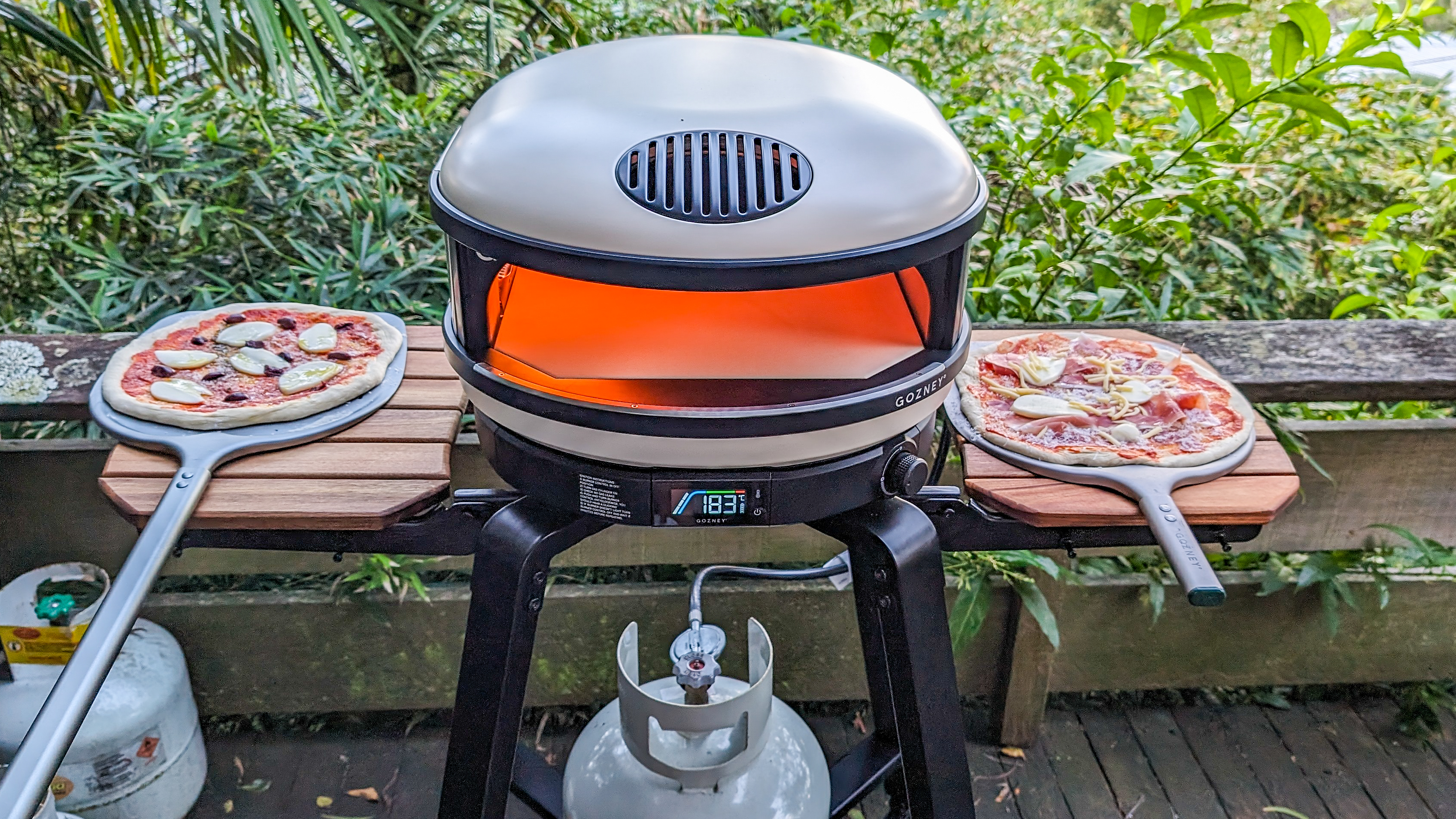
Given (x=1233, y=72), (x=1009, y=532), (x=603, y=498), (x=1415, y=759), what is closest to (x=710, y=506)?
(x=603, y=498)

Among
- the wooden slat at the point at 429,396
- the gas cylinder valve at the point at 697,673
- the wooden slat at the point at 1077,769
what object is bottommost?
the wooden slat at the point at 1077,769

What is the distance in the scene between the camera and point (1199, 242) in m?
2.46

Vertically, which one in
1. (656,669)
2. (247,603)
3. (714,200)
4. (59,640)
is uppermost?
(714,200)

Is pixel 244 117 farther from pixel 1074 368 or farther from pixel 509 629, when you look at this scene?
pixel 1074 368

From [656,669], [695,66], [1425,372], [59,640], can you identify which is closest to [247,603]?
[59,640]

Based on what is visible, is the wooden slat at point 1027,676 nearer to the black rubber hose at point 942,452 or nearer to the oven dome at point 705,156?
the black rubber hose at point 942,452

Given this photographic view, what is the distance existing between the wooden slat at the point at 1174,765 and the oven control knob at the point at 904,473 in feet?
4.20

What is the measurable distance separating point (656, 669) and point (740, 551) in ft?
1.24

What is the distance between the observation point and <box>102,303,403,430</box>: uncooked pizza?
4.75 feet

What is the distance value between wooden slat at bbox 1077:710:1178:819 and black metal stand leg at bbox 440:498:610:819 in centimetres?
138

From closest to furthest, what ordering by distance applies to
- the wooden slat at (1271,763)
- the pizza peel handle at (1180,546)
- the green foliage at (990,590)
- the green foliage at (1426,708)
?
1. the pizza peel handle at (1180,546)
2. the green foliage at (990,590)
3. the wooden slat at (1271,763)
4. the green foliage at (1426,708)

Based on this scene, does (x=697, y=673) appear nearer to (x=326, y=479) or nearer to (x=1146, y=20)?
(x=326, y=479)

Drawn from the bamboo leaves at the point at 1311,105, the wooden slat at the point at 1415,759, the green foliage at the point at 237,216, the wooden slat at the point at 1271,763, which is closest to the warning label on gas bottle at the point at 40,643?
the green foliage at the point at 237,216

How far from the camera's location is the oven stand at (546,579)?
1297 mm
